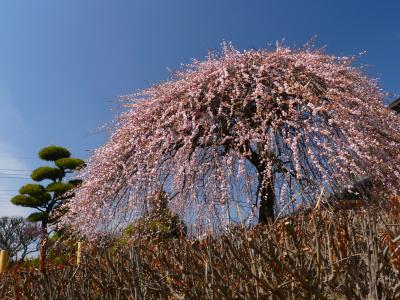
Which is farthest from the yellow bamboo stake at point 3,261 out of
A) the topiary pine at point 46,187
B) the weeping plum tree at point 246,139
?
the topiary pine at point 46,187

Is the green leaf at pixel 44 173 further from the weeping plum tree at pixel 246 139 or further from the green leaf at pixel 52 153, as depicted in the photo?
the weeping plum tree at pixel 246 139

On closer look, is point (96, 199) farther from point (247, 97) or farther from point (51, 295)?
point (51, 295)

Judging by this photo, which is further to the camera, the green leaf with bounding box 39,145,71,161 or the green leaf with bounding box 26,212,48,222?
the green leaf with bounding box 39,145,71,161

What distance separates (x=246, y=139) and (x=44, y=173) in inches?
956

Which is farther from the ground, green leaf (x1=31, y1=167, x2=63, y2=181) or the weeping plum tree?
green leaf (x1=31, y1=167, x2=63, y2=181)

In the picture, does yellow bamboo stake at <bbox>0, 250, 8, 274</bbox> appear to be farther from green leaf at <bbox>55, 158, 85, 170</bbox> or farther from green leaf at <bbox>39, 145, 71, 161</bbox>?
green leaf at <bbox>39, 145, 71, 161</bbox>

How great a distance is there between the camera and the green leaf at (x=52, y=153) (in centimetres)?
2919

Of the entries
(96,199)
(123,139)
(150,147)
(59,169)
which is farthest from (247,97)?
(59,169)

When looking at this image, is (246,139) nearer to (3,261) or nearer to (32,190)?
(3,261)

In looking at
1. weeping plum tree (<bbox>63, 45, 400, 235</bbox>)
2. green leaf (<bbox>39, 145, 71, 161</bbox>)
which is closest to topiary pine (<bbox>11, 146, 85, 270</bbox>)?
green leaf (<bbox>39, 145, 71, 161</bbox>)

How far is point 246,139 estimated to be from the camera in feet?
22.8

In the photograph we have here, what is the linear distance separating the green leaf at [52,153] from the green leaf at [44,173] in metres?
1.05

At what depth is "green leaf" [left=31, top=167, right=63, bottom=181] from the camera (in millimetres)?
28375

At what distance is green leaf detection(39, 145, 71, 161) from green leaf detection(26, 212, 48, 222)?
4.01 metres
